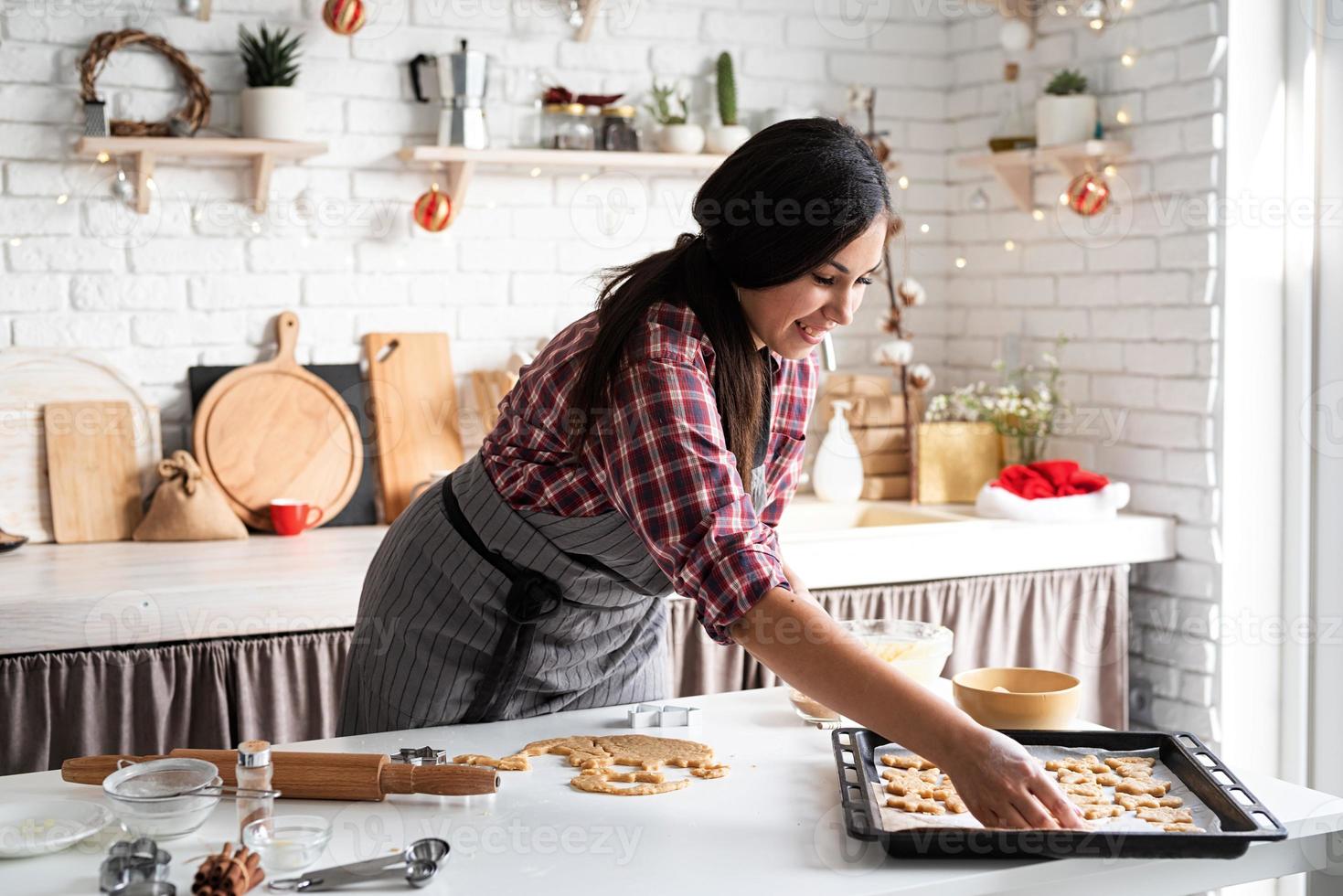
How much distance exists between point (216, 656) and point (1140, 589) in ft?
7.20

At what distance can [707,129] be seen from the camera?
3.57 metres

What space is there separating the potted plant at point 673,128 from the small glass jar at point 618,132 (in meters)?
0.08

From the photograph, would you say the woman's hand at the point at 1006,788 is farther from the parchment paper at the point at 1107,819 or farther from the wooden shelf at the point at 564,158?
the wooden shelf at the point at 564,158

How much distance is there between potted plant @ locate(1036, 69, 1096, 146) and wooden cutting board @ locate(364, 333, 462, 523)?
5.29ft

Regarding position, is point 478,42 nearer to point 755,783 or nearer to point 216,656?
point 216,656

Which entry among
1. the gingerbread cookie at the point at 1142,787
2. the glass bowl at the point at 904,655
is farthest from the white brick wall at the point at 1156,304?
the gingerbread cookie at the point at 1142,787

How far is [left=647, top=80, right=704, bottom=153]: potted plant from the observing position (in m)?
3.45

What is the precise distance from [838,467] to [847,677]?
2.21 meters

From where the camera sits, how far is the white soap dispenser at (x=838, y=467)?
3.58 meters

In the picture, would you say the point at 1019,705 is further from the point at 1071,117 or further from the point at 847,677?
the point at 1071,117

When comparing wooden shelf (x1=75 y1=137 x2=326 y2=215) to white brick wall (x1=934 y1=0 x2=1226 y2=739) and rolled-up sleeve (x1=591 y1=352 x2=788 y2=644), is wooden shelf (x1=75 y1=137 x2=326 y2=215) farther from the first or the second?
white brick wall (x1=934 y1=0 x2=1226 y2=739)

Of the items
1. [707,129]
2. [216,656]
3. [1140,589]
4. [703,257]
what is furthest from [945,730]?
[707,129]

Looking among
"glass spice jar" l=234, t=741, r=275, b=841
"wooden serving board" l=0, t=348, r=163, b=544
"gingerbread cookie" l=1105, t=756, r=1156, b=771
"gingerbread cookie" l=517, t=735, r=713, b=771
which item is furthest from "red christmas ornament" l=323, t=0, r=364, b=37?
"gingerbread cookie" l=1105, t=756, r=1156, b=771

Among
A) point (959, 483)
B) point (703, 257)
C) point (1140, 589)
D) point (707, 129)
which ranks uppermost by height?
point (707, 129)
